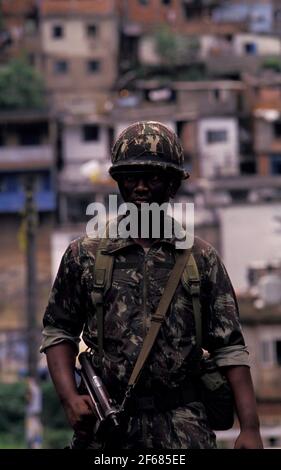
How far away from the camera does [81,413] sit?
17.7 ft

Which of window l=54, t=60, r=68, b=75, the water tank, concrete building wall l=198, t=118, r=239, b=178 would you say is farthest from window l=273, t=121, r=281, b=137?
the water tank

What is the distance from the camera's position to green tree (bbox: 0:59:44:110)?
66562 millimetres

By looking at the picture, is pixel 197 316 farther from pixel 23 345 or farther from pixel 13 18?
pixel 13 18

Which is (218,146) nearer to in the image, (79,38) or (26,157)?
(26,157)

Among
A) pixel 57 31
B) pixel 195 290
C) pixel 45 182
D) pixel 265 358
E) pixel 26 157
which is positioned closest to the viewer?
pixel 195 290

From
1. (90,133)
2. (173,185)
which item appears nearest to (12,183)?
(90,133)

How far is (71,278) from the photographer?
5562 millimetres

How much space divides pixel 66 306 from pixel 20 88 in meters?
62.6

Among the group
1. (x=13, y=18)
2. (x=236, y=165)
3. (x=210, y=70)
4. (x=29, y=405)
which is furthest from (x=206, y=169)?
(x=29, y=405)

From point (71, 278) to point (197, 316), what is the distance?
1.26 ft

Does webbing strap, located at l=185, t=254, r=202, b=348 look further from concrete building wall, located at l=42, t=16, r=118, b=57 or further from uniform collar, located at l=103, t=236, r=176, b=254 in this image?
concrete building wall, located at l=42, t=16, r=118, b=57

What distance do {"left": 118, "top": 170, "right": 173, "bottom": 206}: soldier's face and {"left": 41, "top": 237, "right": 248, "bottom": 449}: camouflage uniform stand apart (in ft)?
0.43
